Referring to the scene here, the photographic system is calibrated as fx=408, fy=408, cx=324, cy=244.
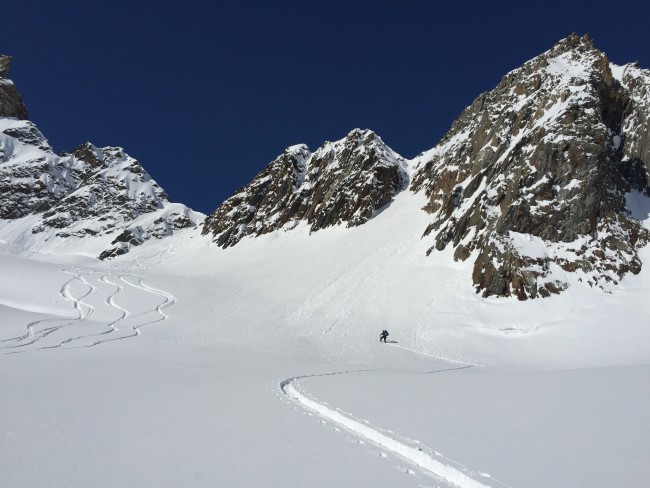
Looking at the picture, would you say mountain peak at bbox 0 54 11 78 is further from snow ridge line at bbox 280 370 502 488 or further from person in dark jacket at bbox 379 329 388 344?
snow ridge line at bbox 280 370 502 488

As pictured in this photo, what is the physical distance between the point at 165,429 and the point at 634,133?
55.2 metres

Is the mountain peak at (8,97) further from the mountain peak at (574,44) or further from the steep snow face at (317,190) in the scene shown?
the mountain peak at (574,44)

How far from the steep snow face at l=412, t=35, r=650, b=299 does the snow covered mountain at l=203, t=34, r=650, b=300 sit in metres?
0.11

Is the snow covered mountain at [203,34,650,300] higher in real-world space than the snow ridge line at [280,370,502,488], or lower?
higher

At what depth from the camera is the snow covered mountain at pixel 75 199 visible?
106 metres

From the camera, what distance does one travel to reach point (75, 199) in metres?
119

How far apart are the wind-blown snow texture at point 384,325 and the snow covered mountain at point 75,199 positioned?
15.1m

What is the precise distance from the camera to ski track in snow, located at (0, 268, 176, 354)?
2272cm

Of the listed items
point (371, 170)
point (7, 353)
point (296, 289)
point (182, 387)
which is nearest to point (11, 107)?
point (371, 170)

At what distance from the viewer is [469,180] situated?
53.9m

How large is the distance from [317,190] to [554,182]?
4938 centimetres

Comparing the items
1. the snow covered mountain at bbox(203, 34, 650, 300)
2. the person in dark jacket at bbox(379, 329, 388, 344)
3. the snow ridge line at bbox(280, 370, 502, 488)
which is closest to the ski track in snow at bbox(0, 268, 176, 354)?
the person in dark jacket at bbox(379, 329, 388, 344)

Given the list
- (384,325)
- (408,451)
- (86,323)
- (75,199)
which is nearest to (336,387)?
(408,451)

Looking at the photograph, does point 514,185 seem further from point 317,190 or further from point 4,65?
point 4,65
